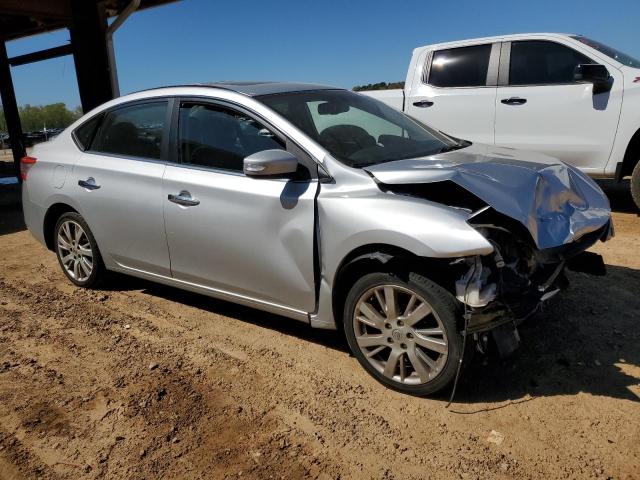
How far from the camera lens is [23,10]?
8.64 meters

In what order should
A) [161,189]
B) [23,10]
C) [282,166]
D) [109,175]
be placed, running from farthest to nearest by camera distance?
1. [23,10]
2. [109,175]
3. [161,189]
4. [282,166]

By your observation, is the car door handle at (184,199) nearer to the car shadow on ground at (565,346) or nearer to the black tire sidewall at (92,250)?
the car shadow on ground at (565,346)

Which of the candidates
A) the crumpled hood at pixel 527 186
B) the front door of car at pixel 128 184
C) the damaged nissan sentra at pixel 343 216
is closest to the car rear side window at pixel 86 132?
the front door of car at pixel 128 184

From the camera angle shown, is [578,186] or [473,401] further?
[578,186]

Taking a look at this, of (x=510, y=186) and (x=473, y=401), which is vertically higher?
(x=510, y=186)

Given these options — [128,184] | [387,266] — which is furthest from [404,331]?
[128,184]

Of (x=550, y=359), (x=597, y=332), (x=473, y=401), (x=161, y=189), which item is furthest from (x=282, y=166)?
(x=597, y=332)

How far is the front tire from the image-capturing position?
2693mm

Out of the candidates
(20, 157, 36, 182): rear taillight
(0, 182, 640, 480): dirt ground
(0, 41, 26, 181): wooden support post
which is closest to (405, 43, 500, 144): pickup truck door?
(0, 182, 640, 480): dirt ground

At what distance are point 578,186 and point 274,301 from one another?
1973mm

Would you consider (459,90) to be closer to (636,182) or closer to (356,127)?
(636,182)

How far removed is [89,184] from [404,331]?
2.85 m

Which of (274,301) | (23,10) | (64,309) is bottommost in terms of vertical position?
(64,309)

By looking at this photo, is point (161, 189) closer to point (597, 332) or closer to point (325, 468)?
point (325, 468)
